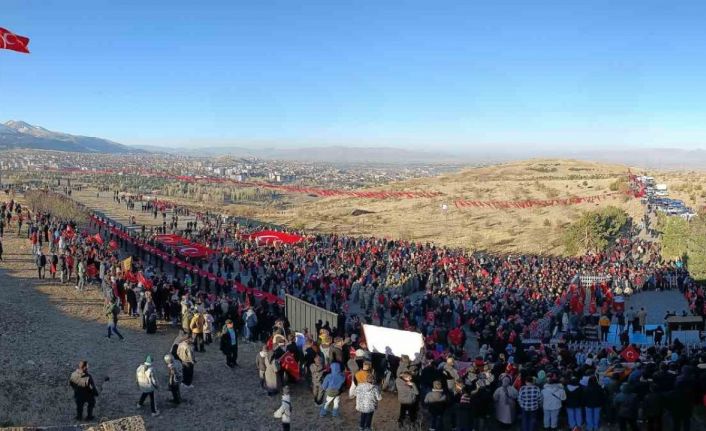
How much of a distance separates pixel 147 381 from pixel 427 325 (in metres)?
8.82

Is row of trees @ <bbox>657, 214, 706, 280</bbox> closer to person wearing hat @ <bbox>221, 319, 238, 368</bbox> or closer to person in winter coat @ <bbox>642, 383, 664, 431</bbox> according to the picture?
person in winter coat @ <bbox>642, 383, 664, 431</bbox>

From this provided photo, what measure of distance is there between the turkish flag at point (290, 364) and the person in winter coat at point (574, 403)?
494cm

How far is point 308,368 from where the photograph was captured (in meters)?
11.3

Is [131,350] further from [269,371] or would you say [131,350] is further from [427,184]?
[427,184]

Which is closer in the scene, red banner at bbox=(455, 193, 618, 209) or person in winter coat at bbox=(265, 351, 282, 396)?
person in winter coat at bbox=(265, 351, 282, 396)

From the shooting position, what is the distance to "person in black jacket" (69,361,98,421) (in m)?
9.25

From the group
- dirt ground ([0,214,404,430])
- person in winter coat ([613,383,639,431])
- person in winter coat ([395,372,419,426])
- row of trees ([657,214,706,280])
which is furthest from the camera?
row of trees ([657,214,706,280])

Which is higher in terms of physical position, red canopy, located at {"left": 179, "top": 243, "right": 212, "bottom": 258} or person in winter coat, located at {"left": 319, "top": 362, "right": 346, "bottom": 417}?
person in winter coat, located at {"left": 319, "top": 362, "right": 346, "bottom": 417}

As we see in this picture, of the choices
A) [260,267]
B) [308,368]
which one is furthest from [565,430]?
[260,267]

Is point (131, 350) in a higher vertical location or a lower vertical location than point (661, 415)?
lower

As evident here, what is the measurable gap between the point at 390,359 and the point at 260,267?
16.2m

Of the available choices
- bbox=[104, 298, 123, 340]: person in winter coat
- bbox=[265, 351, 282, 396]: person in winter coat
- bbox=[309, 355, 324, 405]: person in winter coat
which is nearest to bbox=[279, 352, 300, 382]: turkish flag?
bbox=[265, 351, 282, 396]: person in winter coat

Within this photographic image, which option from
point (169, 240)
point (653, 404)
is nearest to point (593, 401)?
point (653, 404)

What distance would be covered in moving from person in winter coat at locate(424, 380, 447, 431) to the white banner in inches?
61.8
